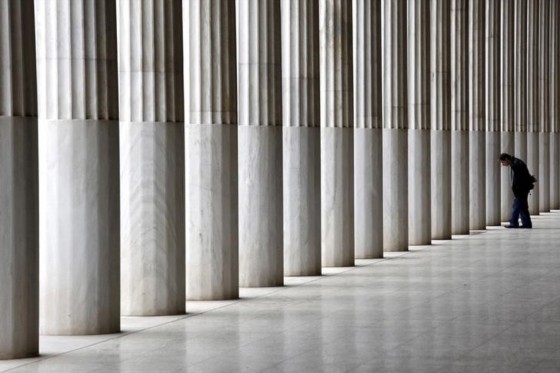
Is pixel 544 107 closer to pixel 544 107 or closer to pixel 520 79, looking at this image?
pixel 544 107

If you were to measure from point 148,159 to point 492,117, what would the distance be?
23.1 m

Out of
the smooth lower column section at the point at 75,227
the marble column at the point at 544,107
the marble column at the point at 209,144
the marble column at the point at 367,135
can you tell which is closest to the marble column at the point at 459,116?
the marble column at the point at 367,135

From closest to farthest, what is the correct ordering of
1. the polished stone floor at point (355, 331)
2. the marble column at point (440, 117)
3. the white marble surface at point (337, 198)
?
the polished stone floor at point (355, 331) → the white marble surface at point (337, 198) → the marble column at point (440, 117)

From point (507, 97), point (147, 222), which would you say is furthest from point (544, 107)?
point (147, 222)

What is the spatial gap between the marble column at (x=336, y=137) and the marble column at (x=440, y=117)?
7.33 metres

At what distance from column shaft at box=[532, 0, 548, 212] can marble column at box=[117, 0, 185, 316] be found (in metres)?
31.5

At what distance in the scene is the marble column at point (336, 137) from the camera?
24422 mm

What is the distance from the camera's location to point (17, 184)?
1350cm

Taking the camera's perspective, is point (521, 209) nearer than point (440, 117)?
No

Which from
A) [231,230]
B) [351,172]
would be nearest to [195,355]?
[231,230]

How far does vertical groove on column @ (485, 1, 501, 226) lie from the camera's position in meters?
38.4

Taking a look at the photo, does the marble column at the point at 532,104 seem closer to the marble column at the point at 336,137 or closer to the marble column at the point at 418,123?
the marble column at the point at 418,123

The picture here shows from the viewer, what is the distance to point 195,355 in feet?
43.9

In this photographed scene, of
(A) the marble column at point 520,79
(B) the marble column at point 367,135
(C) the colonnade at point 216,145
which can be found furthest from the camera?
(A) the marble column at point 520,79
